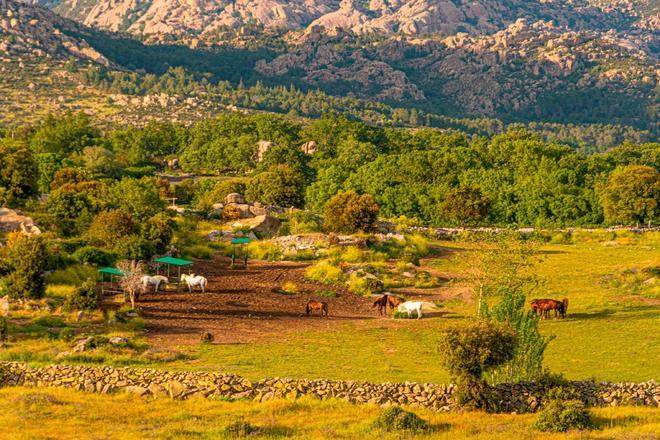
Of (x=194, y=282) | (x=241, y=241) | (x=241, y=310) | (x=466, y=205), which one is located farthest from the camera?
(x=466, y=205)

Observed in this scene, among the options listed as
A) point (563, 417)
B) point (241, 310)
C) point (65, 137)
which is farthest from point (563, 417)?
point (65, 137)

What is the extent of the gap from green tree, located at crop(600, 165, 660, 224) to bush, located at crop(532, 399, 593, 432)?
255 feet

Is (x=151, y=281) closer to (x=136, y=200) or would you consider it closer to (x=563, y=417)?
(x=136, y=200)

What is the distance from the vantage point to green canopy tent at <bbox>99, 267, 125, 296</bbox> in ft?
149

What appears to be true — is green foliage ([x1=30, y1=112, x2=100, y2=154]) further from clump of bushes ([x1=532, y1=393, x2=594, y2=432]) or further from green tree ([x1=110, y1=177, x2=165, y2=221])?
clump of bushes ([x1=532, y1=393, x2=594, y2=432])

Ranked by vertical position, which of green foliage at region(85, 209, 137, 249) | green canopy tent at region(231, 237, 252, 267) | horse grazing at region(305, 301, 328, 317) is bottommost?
horse grazing at region(305, 301, 328, 317)

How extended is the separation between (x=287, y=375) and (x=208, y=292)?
21.1m

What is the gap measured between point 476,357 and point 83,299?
81.1 ft

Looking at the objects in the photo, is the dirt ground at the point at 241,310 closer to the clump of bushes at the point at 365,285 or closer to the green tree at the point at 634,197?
the clump of bushes at the point at 365,285

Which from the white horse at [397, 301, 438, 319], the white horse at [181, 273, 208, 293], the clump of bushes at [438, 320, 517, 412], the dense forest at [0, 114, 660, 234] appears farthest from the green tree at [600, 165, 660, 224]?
the clump of bushes at [438, 320, 517, 412]

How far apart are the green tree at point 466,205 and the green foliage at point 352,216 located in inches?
721

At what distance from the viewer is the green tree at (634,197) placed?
93.0 metres

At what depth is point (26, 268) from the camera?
1666 inches

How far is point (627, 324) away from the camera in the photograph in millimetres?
39000
